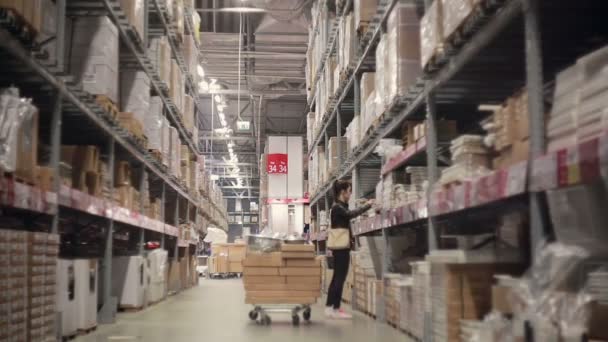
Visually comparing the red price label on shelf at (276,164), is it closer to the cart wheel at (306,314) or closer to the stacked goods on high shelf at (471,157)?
the cart wheel at (306,314)

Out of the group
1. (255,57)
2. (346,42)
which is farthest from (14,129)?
(255,57)

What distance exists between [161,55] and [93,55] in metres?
3.20

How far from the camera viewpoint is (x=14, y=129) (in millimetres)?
4219

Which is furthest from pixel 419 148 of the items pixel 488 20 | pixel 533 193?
pixel 533 193

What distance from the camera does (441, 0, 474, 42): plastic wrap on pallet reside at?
13.2 ft

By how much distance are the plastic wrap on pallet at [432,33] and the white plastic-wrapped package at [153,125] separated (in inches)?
187

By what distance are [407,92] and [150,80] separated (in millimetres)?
4721

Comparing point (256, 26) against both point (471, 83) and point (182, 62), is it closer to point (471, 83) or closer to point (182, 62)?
point (182, 62)

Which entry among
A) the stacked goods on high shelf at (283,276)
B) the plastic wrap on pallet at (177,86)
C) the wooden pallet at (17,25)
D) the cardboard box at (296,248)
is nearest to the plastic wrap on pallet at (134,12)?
the plastic wrap on pallet at (177,86)

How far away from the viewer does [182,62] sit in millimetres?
11711

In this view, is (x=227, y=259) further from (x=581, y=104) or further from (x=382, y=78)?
(x=581, y=104)

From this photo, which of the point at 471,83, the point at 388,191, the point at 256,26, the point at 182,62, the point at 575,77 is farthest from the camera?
the point at 256,26

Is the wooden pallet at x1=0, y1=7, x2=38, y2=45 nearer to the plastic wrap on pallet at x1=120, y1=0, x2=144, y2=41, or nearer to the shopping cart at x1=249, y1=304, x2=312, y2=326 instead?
the plastic wrap on pallet at x1=120, y1=0, x2=144, y2=41

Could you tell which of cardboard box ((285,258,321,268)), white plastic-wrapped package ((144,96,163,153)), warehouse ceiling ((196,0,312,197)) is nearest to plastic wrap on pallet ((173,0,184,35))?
white plastic-wrapped package ((144,96,163,153))
